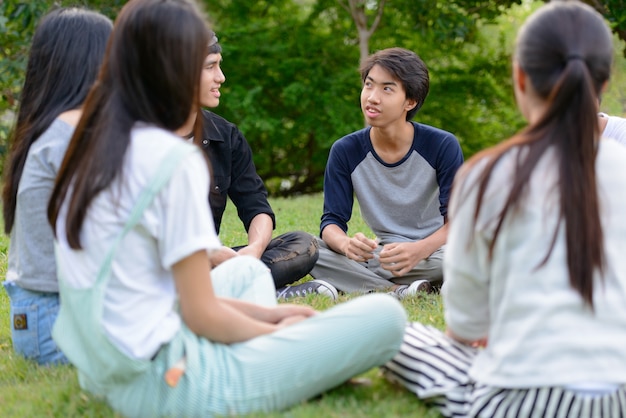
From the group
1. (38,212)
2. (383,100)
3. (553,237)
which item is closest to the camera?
(553,237)

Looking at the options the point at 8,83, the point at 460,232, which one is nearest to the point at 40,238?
the point at 460,232

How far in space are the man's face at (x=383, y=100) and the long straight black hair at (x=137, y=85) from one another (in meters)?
2.38

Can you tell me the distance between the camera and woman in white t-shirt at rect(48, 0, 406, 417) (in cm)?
233

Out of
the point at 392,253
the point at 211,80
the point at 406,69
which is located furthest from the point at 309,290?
the point at 406,69

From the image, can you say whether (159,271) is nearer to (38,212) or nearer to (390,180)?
(38,212)

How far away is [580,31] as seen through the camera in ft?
7.30

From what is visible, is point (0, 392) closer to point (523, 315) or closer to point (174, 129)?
point (174, 129)

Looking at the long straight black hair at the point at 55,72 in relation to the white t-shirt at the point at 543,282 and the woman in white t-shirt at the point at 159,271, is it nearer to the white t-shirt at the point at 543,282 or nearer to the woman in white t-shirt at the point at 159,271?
the woman in white t-shirt at the point at 159,271

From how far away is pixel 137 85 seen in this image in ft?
7.88

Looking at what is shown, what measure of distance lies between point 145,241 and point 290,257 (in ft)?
7.80

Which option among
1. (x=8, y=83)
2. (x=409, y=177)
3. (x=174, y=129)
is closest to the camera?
(x=174, y=129)

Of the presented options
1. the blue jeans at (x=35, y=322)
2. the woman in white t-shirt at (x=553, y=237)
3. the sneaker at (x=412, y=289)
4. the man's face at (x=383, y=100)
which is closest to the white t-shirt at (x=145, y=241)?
the woman in white t-shirt at (x=553, y=237)

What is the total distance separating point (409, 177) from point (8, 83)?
6.72 meters

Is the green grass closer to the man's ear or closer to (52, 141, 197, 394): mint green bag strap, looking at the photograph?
(52, 141, 197, 394): mint green bag strap
